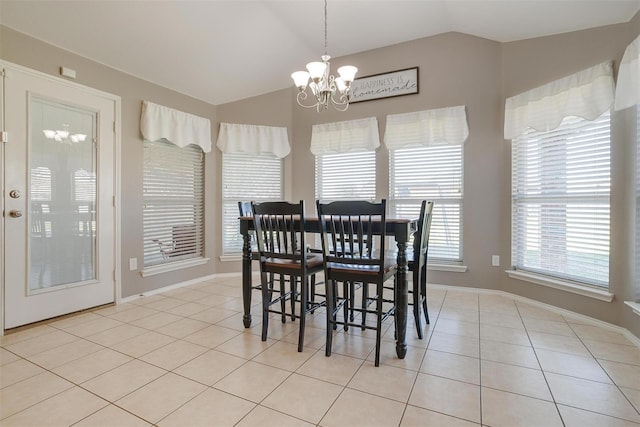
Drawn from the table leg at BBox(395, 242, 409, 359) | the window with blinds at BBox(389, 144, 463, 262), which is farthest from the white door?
the window with blinds at BBox(389, 144, 463, 262)

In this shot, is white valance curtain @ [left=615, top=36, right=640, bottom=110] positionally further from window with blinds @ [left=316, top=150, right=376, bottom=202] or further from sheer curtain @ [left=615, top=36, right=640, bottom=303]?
window with blinds @ [left=316, top=150, right=376, bottom=202]

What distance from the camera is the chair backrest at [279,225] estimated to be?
7.15ft

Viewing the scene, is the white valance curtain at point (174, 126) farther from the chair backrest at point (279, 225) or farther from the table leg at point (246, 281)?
the chair backrest at point (279, 225)

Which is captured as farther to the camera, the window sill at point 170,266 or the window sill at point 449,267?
the window sill at point 449,267

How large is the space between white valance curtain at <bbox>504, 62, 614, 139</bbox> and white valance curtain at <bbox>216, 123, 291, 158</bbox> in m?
2.79

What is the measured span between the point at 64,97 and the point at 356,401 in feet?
11.2

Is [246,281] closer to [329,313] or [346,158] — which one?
[329,313]

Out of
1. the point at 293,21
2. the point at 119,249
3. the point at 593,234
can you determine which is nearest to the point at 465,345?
the point at 593,234

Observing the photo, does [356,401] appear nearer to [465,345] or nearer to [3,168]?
[465,345]

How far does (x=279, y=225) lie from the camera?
2.29 metres

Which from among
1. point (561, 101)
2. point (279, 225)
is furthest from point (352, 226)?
point (561, 101)

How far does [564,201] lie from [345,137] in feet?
8.20

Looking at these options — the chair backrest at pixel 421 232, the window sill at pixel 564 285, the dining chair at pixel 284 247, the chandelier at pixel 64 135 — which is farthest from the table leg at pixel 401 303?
the chandelier at pixel 64 135

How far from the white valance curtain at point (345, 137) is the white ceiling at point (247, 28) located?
907 mm
